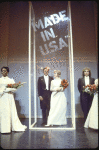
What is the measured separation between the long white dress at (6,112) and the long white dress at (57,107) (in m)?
0.89

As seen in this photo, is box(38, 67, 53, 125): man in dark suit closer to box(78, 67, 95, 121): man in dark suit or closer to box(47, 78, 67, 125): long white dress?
box(47, 78, 67, 125): long white dress

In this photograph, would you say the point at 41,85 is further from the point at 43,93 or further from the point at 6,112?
the point at 6,112

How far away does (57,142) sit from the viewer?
2.85 meters

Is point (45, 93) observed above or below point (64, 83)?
below

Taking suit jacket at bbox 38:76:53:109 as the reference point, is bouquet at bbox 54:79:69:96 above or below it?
above

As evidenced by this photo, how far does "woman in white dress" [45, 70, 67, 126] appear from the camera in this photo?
13.7 ft

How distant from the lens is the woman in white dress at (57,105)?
4.18 meters

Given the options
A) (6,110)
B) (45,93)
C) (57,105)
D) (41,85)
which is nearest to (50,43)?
(41,85)

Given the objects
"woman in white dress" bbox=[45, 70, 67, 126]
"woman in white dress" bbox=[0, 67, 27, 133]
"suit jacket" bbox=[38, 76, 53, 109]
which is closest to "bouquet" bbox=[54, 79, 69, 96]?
"woman in white dress" bbox=[45, 70, 67, 126]

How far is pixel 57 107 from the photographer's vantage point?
4.24 m

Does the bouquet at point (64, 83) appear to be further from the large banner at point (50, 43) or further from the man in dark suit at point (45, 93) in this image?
the man in dark suit at point (45, 93)

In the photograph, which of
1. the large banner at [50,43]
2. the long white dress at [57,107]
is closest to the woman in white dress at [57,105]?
the long white dress at [57,107]

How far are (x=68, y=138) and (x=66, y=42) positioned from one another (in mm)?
2891

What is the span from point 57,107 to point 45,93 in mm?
574
